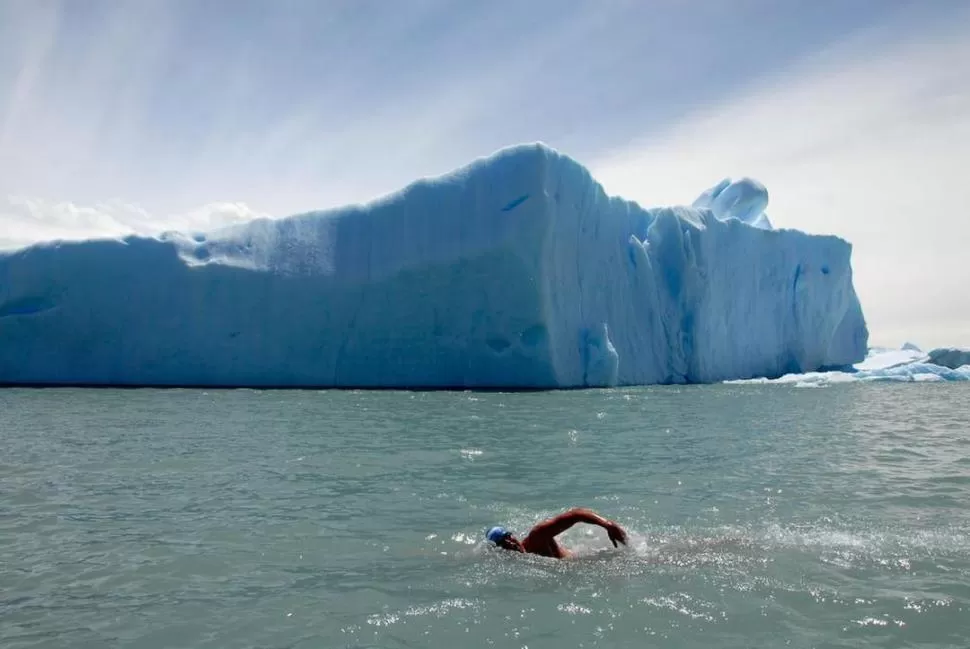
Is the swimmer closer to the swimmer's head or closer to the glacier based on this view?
the swimmer's head

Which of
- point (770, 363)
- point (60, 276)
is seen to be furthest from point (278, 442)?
point (770, 363)

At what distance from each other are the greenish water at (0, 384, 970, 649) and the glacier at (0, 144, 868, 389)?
9.01 m

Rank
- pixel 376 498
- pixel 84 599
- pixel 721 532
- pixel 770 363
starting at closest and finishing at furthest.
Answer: pixel 84 599 < pixel 721 532 < pixel 376 498 < pixel 770 363

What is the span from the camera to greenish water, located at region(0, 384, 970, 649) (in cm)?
330

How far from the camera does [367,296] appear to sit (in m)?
19.8

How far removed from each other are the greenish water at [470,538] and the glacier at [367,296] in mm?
9010

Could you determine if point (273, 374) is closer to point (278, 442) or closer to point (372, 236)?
point (372, 236)

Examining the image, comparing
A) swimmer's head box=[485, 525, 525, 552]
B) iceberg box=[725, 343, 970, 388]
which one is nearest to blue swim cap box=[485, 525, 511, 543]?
swimmer's head box=[485, 525, 525, 552]

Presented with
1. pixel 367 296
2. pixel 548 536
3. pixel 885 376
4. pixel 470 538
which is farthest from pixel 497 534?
pixel 885 376

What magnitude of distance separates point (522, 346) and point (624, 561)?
584 inches

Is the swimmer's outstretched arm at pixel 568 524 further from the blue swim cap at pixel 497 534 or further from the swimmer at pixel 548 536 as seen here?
the blue swim cap at pixel 497 534

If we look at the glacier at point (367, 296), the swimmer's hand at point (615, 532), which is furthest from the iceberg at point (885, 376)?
the swimmer's hand at point (615, 532)

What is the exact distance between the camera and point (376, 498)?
6027mm

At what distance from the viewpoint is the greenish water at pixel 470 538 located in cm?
330
